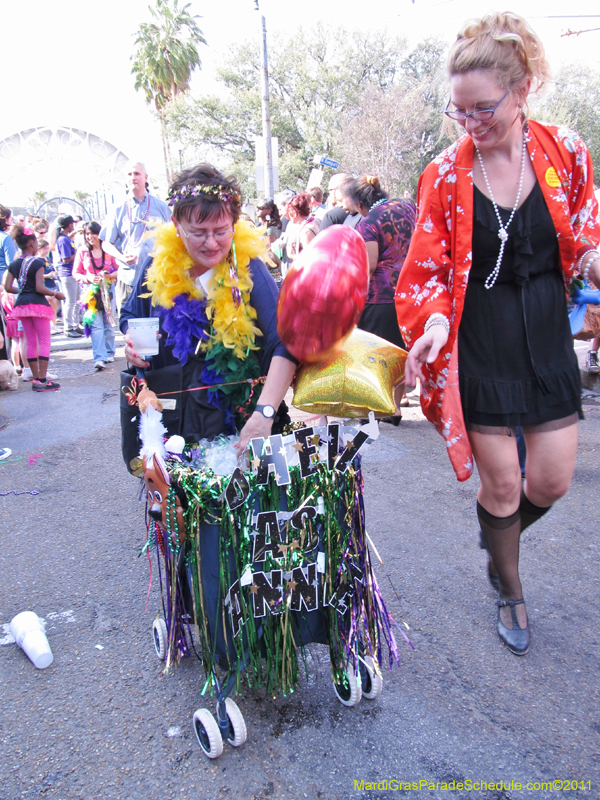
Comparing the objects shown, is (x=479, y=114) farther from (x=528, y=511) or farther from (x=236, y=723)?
(x=236, y=723)

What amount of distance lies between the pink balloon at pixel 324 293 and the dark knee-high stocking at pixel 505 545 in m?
1.01

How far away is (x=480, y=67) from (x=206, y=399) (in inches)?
50.0

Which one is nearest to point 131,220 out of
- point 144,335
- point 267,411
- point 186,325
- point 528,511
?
point 186,325

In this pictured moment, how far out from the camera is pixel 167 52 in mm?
31703

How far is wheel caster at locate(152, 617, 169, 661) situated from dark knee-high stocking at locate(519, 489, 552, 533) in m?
1.37

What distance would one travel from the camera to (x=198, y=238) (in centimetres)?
181

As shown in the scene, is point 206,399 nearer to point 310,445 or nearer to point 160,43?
point 310,445

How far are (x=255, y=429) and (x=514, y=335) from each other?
36.2 inches

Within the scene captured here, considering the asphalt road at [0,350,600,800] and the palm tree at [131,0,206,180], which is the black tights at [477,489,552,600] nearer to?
the asphalt road at [0,350,600,800]

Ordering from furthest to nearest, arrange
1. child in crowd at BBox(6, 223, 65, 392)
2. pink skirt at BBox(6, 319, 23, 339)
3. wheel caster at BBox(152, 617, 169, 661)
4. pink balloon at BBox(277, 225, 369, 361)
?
pink skirt at BBox(6, 319, 23, 339)
child in crowd at BBox(6, 223, 65, 392)
wheel caster at BBox(152, 617, 169, 661)
pink balloon at BBox(277, 225, 369, 361)

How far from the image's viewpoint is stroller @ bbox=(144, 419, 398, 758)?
1633 millimetres

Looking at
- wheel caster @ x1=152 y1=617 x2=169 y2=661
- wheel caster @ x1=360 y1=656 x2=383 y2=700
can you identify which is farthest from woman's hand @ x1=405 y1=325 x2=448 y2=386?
wheel caster @ x1=152 y1=617 x2=169 y2=661

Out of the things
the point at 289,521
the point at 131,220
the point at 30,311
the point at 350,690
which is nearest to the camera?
the point at 289,521

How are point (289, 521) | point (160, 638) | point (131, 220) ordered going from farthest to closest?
point (131, 220) → point (160, 638) → point (289, 521)
